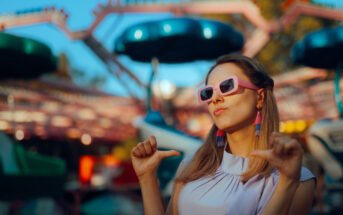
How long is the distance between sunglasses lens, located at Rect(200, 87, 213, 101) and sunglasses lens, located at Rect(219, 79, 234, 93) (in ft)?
0.19

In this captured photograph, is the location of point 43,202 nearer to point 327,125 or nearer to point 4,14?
point 327,125

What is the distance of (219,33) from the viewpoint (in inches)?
175

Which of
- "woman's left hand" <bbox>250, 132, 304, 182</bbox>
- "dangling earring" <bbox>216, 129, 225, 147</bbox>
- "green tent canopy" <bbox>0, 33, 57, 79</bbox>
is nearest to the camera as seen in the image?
"woman's left hand" <bbox>250, 132, 304, 182</bbox>

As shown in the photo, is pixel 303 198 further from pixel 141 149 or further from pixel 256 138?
pixel 141 149

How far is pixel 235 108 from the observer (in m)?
1.32

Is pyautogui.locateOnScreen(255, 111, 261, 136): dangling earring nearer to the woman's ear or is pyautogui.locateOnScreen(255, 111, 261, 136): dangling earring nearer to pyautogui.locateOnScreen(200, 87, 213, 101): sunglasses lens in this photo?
the woman's ear

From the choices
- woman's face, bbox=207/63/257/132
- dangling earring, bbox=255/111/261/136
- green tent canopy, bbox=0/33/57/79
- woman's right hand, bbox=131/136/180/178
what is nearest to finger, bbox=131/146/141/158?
woman's right hand, bbox=131/136/180/178

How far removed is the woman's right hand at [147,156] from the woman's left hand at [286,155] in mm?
365

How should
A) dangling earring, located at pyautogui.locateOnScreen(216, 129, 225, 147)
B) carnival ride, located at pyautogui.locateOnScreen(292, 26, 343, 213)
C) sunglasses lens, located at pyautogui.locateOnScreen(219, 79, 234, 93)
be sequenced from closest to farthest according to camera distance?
sunglasses lens, located at pyautogui.locateOnScreen(219, 79, 234, 93) → dangling earring, located at pyautogui.locateOnScreen(216, 129, 225, 147) → carnival ride, located at pyautogui.locateOnScreen(292, 26, 343, 213)

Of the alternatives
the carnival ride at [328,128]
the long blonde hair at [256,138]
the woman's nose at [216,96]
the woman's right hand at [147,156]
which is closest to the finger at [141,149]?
the woman's right hand at [147,156]

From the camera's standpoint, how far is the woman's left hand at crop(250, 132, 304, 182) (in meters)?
0.98

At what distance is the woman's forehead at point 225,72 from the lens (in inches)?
54.3

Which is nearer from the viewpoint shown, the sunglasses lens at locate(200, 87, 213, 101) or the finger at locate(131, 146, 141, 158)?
the finger at locate(131, 146, 141, 158)

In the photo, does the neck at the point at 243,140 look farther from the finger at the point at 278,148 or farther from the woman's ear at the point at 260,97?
the finger at the point at 278,148
